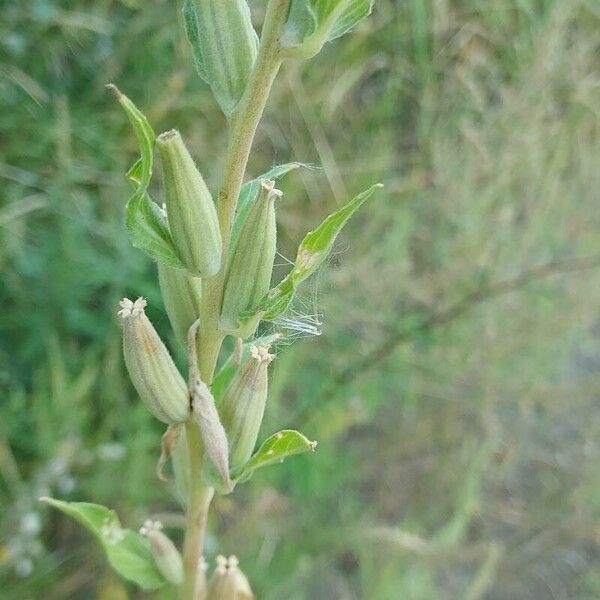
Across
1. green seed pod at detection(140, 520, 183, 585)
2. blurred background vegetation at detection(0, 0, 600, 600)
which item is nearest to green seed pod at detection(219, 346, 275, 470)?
green seed pod at detection(140, 520, 183, 585)

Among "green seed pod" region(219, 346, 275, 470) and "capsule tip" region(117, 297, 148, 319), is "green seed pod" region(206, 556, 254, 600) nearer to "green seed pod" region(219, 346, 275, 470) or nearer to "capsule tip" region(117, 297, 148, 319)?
"green seed pod" region(219, 346, 275, 470)

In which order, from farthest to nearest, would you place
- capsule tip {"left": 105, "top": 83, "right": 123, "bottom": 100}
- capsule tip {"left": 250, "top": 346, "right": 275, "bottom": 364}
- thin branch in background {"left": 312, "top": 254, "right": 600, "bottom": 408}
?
1. thin branch in background {"left": 312, "top": 254, "right": 600, "bottom": 408}
2. capsule tip {"left": 250, "top": 346, "right": 275, "bottom": 364}
3. capsule tip {"left": 105, "top": 83, "right": 123, "bottom": 100}

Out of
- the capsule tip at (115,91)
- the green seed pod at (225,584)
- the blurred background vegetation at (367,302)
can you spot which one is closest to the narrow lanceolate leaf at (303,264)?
the capsule tip at (115,91)

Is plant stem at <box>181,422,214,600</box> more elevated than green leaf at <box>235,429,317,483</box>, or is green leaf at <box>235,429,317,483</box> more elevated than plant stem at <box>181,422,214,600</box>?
green leaf at <box>235,429,317,483</box>

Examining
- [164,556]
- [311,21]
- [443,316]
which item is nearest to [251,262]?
[311,21]

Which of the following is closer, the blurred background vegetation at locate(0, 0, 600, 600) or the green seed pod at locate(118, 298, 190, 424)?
the green seed pod at locate(118, 298, 190, 424)

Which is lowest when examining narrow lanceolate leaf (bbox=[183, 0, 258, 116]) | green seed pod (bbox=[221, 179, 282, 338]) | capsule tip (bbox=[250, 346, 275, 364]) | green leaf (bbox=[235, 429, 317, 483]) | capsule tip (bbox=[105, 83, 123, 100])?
green leaf (bbox=[235, 429, 317, 483])
